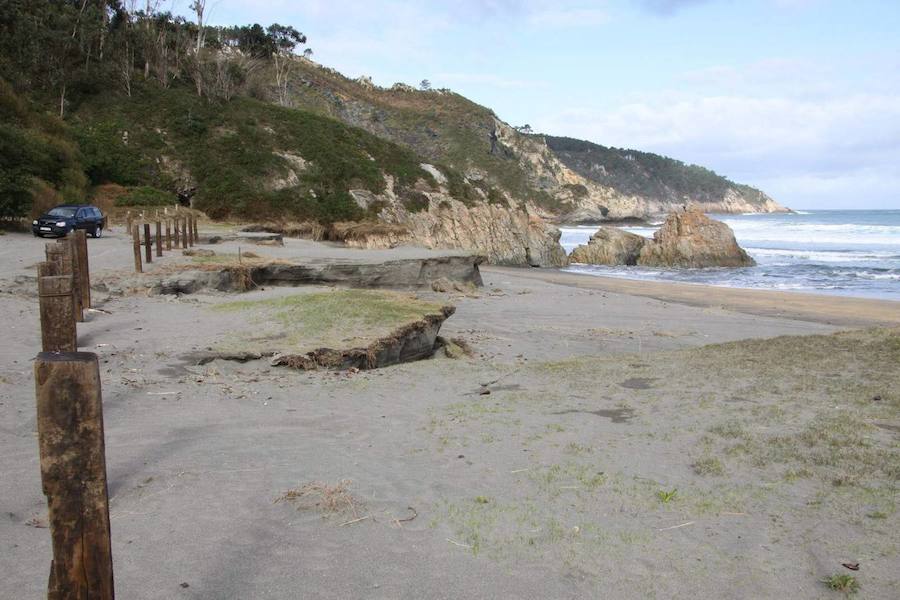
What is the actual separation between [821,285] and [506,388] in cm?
2726

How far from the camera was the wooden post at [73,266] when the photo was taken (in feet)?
29.7

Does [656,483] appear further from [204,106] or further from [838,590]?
[204,106]

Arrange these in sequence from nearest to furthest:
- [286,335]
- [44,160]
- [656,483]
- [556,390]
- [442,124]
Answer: [656,483], [556,390], [286,335], [44,160], [442,124]

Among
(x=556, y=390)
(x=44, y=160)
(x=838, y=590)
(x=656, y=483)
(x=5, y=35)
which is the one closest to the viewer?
(x=838, y=590)

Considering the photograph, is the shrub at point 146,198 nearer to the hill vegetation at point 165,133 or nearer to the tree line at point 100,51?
the hill vegetation at point 165,133

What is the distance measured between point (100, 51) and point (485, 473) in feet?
170

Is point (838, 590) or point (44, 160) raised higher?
point (44, 160)

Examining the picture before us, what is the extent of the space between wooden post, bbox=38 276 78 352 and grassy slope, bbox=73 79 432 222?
121 feet

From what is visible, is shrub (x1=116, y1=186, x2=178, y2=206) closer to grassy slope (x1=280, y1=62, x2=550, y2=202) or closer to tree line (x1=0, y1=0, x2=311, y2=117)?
tree line (x1=0, y1=0, x2=311, y2=117)

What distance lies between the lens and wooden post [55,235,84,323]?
9.06 meters

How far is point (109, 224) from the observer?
3484 centimetres

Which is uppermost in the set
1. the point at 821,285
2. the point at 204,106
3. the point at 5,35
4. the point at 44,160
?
the point at 5,35

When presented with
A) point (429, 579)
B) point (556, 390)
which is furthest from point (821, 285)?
point (429, 579)

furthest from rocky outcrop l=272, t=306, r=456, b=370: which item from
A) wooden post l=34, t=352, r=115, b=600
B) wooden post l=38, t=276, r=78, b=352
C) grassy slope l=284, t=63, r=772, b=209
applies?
grassy slope l=284, t=63, r=772, b=209
